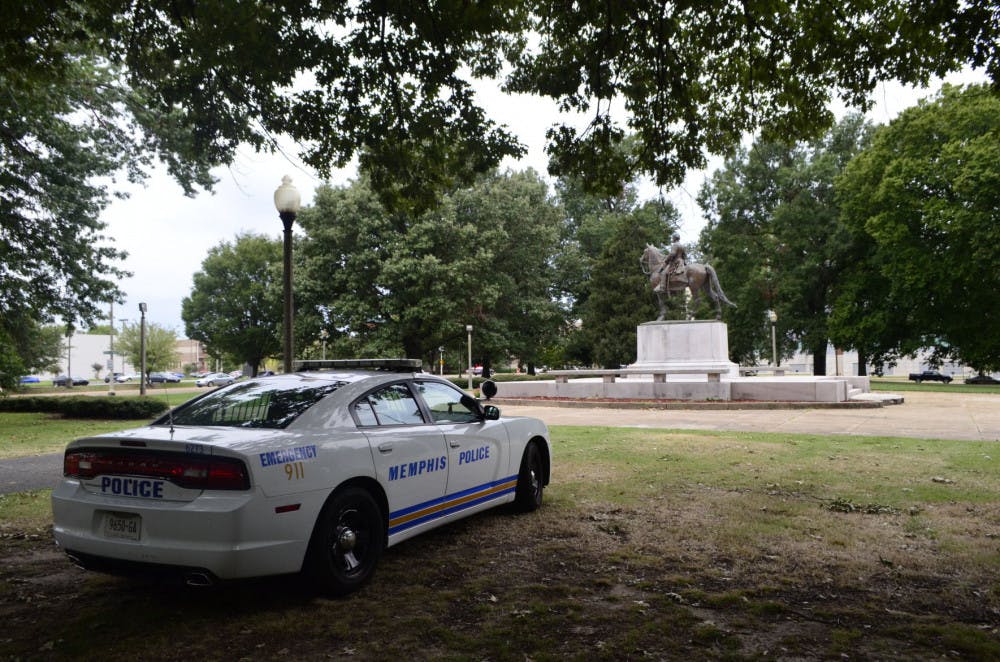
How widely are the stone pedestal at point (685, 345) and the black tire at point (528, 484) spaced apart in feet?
62.2

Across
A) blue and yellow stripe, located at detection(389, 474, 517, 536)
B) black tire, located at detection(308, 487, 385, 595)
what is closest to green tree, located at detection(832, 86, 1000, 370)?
blue and yellow stripe, located at detection(389, 474, 517, 536)

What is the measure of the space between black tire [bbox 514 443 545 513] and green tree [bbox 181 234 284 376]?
5632 cm

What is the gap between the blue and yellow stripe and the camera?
514cm

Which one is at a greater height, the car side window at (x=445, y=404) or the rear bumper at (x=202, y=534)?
the car side window at (x=445, y=404)

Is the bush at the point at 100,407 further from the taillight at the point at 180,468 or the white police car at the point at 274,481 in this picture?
the taillight at the point at 180,468

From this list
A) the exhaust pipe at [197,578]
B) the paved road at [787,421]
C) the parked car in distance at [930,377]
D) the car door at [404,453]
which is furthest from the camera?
the parked car in distance at [930,377]

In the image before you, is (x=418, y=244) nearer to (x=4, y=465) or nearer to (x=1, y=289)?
(x=1, y=289)

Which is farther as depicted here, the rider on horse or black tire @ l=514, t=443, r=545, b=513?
the rider on horse

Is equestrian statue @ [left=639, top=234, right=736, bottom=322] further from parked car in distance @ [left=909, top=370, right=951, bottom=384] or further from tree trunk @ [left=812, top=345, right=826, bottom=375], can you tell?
parked car in distance @ [left=909, top=370, right=951, bottom=384]

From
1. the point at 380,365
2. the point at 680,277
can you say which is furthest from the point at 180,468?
the point at 680,277

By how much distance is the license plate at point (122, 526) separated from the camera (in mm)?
4137

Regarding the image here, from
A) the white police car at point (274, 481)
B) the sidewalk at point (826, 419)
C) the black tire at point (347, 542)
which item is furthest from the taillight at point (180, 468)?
the sidewalk at point (826, 419)

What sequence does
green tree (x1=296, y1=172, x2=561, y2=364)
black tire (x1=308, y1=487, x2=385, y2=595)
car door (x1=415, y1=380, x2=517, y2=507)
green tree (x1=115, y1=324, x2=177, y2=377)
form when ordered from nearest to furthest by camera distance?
black tire (x1=308, y1=487, x2=385, y2=595) → car door (x1=415, y1=380, x2=517, y2=507) → green tree (x1=296, y1=172, x2=561, y2=364) → green tree (x1=115, y1=324, x2=177, y2=377)

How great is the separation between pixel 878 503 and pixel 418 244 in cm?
3181
